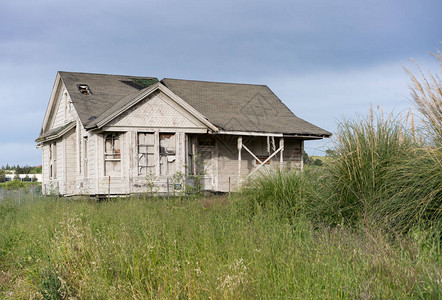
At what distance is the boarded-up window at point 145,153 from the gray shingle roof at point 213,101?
1.63 m

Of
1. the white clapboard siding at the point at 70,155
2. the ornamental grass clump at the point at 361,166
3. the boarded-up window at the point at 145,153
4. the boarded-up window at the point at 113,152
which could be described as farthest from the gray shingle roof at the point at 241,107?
the ornamental grass clump at the point at 361,166

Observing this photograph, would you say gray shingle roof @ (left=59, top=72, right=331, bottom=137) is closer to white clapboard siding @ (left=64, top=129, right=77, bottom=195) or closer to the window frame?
the window frame

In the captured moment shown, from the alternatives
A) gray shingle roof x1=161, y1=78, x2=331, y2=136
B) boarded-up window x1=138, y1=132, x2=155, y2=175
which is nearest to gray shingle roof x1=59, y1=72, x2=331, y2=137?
gray shingle roof x1=161, y1=78, x2=331, y2=136

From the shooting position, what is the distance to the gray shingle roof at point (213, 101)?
1841 centimetres

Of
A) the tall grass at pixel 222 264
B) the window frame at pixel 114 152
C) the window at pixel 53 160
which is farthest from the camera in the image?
the window at pixel 53 160

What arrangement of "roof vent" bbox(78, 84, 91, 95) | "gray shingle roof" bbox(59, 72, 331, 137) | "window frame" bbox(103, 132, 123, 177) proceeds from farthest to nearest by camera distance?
"roof vent" bbox(78, 84, 91, 95)
"gray shingle roof" bbox(59, 72, 331, 137)
"window frame" bbox(103, 132, 123, 177)

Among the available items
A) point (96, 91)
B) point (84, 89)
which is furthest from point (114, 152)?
point (84, 89)

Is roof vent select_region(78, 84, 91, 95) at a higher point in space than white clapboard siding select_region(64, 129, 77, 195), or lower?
higher

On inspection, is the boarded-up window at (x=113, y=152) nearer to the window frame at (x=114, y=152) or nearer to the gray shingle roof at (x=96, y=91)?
the window frame at (x=114, y=152)

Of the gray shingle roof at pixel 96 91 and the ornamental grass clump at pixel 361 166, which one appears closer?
the ornamental grass clump at pixel 361 166

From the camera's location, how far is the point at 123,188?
16.3 metres

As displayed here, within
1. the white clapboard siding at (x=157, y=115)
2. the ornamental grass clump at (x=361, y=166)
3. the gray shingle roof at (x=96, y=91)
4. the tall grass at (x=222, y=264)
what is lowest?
the tall grass at (x=222, y=264)

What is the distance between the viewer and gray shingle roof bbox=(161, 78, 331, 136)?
1878 centimetres

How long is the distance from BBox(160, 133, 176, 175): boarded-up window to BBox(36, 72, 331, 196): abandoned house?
38 mm
